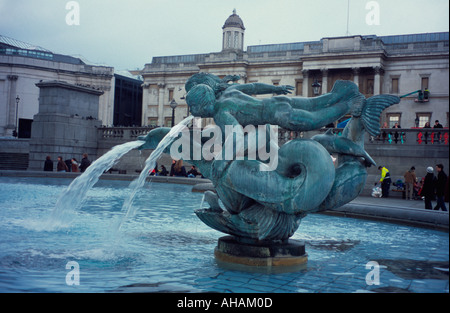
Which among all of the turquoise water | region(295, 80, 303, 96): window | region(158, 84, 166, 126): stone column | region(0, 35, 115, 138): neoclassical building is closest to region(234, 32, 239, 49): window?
region(295, 80, 303, 96): window

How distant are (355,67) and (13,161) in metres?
38.4

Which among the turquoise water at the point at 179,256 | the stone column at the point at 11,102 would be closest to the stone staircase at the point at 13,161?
the turquoise water at the point at 179,256

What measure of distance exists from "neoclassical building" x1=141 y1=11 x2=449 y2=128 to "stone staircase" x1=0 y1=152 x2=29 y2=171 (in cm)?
2498

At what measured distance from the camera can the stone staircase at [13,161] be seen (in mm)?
22836

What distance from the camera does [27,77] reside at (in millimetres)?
54531

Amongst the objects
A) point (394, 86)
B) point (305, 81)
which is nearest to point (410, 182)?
point (394, 86)

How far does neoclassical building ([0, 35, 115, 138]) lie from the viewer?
176 feet

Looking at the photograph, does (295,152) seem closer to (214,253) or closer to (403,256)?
(214,253)

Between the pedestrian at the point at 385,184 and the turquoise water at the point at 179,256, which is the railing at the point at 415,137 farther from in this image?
the turquoise water at the point at 179,256
